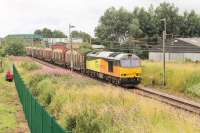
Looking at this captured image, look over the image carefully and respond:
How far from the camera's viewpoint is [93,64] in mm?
50938

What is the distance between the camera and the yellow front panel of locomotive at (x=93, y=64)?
158 ft

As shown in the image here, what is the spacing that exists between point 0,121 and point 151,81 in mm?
22889

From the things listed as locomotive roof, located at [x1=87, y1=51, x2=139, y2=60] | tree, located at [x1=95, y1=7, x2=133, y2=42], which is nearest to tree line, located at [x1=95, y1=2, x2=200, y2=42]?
tree, located at [x1=95, y1=7, x2=133, y2=42]

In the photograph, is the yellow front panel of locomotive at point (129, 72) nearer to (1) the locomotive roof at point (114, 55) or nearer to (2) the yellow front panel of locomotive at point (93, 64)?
(1) the locomotive roof at point (114, 55)

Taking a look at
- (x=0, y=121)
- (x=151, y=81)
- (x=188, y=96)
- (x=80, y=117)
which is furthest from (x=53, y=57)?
(x=80, y=117)

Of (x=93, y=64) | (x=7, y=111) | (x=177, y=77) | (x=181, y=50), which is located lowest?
(x=7, y=111)

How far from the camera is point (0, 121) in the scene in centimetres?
2384

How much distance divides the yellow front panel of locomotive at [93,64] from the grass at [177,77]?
182 inches

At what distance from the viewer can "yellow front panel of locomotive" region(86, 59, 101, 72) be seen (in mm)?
48213

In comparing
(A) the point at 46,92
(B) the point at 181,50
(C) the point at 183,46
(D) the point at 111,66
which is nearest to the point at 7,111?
(A) the point at 46,92

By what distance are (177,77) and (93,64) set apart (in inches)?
522

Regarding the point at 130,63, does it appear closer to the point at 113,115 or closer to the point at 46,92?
the point at 46,92

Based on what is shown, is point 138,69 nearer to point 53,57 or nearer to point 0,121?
point 0,121

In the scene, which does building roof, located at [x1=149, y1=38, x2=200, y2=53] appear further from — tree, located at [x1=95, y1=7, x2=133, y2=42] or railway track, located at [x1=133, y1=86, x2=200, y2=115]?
railway track, located at [x1=133, y1=86, x2=200, y2=115]
